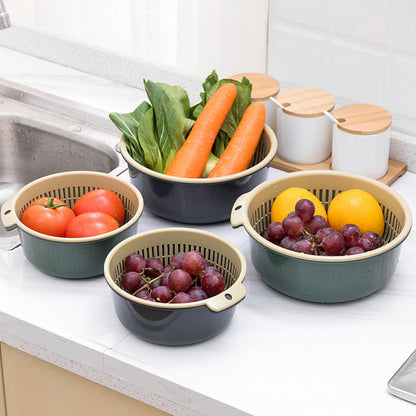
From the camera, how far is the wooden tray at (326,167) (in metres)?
1.54

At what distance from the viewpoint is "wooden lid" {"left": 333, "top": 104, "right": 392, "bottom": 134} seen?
1.45 m

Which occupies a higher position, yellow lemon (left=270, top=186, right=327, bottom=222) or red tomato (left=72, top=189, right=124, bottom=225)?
yellow lemon (left=270, top=186, right=327, bottom=222)

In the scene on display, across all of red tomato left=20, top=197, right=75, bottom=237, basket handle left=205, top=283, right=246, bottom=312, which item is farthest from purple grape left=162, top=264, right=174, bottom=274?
red tomato left=20, top=197, right=75, bottom=237

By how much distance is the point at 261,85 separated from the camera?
1591 millimetres

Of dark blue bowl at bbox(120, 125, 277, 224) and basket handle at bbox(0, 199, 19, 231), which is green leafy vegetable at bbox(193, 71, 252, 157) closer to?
dark blue bowl at bbox(120, 125, 277, 224)

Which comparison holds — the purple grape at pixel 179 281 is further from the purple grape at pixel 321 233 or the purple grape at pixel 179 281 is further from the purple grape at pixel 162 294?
the purple grape at pixel 321 233

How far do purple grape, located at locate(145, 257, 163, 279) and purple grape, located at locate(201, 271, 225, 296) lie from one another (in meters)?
0.08

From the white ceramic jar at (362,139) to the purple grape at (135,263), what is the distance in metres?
0.47

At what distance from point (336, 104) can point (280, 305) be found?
54 centimetres

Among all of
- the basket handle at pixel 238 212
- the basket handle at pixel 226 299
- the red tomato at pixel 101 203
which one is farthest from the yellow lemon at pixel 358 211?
the red tomato at pixel 101 203

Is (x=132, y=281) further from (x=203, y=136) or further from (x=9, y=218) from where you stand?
(x=203, y=136)

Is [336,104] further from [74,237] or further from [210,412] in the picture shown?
[210,412]

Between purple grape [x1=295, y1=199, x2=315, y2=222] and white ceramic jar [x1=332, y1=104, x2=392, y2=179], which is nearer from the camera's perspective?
purple grape [x1=295, y1=199, x2=315, y2=222]

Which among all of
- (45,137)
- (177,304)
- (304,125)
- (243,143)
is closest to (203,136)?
(243,143)
